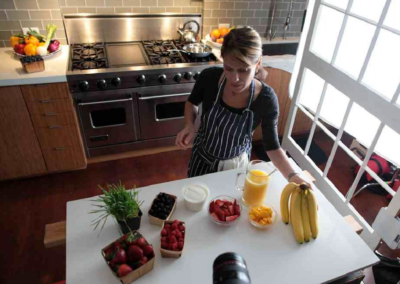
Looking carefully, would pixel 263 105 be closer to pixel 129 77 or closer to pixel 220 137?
pixel 220 137

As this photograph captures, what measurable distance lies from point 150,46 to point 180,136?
168 cm

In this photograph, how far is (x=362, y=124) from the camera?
1874 millimetres

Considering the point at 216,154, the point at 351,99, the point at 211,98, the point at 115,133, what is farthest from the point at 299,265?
the point at 115,133

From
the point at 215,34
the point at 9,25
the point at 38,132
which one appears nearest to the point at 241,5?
the point at 215,34

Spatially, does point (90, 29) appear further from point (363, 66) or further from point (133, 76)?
point (363, 66)

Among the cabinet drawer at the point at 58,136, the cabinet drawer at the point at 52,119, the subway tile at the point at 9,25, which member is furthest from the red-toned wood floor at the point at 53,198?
the subway tile at the point at 9,25

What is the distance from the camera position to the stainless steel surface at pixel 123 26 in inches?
105

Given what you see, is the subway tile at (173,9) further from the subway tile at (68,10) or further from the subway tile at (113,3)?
the subway tile at (68,10)

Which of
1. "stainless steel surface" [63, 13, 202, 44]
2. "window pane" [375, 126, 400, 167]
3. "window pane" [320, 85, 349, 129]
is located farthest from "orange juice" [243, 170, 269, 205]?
"stainless steel surface" [63, 13, 202, 44]

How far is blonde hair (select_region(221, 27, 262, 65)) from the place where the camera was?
3.96ft

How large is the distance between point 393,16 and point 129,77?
5.82 feet

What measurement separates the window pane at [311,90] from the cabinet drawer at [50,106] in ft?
6.01

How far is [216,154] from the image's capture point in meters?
1.60

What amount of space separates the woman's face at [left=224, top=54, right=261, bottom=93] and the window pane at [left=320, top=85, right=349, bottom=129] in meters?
0.98
